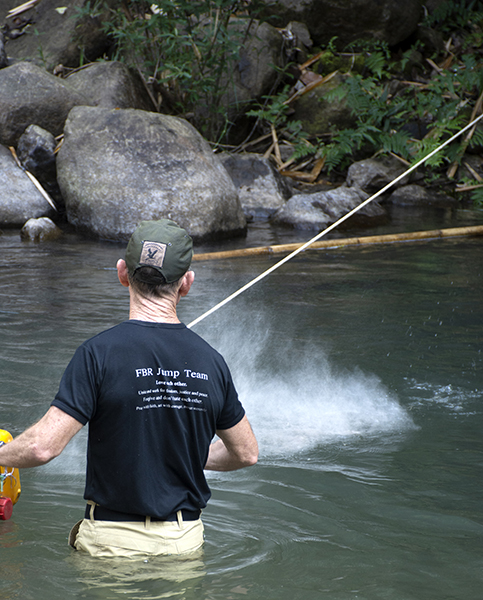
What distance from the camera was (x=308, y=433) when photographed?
184 inches

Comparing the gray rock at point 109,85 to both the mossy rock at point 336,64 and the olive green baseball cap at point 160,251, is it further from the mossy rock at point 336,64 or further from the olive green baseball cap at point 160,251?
the olive green baseball cap at point 160,251

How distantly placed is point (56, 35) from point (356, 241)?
961 centimetres

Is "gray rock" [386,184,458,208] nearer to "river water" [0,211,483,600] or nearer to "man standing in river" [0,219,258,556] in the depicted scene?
"river water" [0,211,483,600]

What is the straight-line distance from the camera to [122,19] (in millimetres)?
13594

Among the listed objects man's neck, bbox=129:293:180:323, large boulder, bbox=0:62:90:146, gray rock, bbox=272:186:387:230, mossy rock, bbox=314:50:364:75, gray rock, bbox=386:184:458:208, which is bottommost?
man's neck, bbox=129:293:180:323

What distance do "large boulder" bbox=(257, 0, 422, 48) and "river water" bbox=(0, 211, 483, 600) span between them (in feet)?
36.9

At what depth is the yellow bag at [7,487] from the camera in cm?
291

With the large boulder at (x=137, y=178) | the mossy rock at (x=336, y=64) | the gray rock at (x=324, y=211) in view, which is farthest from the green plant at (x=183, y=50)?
the mossy rock at (x=336, y=64)

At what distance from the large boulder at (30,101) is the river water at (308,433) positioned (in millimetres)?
4382

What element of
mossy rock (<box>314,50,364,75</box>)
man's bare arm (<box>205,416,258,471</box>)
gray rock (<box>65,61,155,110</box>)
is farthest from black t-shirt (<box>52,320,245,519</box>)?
mossy rock (<box>314,50,364,75</box>)

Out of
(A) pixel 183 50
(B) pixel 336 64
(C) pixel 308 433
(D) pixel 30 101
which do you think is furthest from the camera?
(B) pixel 336 64

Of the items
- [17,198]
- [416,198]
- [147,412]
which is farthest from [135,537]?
[416,198]

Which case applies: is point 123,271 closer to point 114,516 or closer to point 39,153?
point 114,516

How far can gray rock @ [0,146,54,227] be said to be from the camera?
38.9ft
